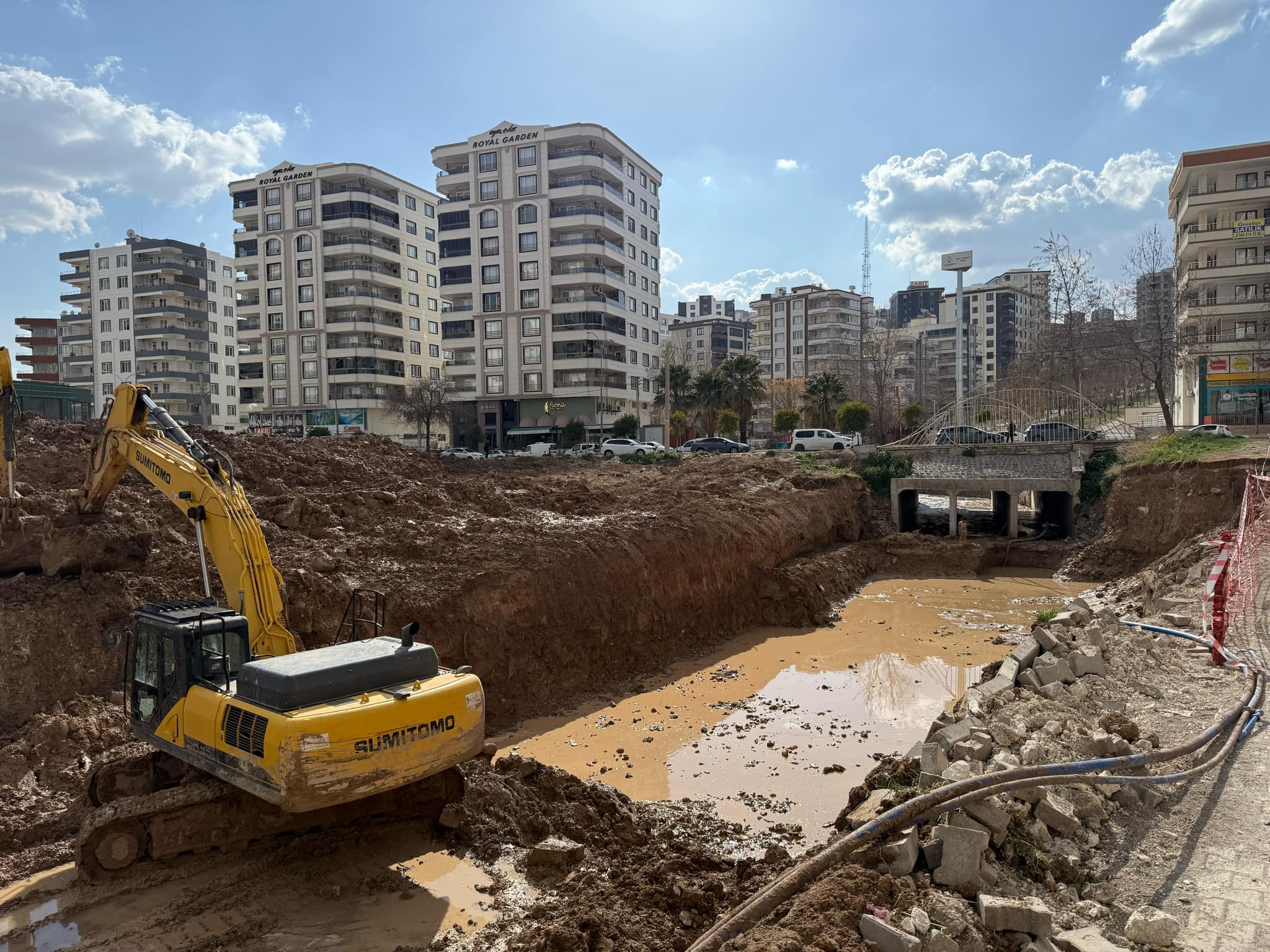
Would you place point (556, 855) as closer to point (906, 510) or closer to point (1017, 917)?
point (1017, 917)

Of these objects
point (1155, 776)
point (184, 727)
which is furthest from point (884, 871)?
point (184, 727)

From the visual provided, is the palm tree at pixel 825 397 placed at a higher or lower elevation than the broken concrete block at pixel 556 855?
higher

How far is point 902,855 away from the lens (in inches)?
243

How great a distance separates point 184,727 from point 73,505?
23.7ft

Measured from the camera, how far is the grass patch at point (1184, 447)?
27.1 metres

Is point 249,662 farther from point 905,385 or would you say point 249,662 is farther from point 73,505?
point 905,385

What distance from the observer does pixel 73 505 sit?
1298 centimetres

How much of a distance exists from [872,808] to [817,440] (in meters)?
40.8

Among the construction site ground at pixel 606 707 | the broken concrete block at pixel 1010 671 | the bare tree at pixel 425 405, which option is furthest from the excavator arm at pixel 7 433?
the bare tree at pixel 425 405

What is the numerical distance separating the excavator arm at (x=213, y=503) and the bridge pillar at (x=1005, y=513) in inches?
1182

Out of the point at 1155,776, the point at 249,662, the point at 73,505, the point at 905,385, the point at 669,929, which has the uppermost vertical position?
the point at 905,385

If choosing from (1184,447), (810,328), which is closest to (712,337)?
(810,328)

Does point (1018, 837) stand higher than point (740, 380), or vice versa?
point (740, 380)

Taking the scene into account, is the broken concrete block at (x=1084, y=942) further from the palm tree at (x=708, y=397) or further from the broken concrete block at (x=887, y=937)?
the palm tree at (x=708, y=397)
